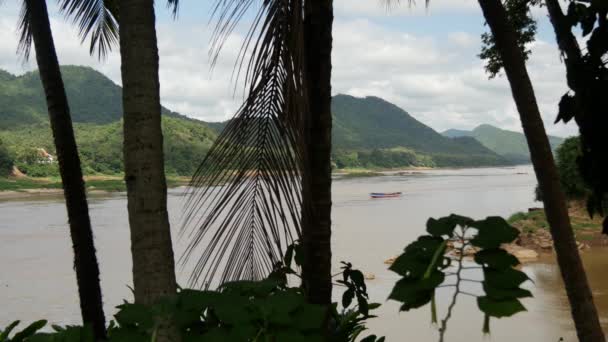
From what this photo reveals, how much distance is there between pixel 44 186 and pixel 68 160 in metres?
53.2

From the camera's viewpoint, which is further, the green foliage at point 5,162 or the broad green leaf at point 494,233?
the green foliage at point 5,162

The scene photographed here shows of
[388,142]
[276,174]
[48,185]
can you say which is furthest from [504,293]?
[388,142]

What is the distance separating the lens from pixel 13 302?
13.9 metres

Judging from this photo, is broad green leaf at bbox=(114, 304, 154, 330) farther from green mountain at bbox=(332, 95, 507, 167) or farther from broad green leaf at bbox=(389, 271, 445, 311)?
green mountain at bbox=(332, 95, 507, 167)

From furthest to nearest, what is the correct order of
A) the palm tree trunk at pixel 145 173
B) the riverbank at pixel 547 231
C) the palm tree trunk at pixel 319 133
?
1. the riverbank at pixel 547 231
2. the palm tree trunk at pixel 319 133
3. the palm tree trunk at pixel 145 173

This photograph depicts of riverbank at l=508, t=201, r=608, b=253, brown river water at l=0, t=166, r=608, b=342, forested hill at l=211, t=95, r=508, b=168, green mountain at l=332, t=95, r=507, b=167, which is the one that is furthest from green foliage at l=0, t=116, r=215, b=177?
green mountain at l=332, t=95, r=507, b=167

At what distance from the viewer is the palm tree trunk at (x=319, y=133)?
173 cm

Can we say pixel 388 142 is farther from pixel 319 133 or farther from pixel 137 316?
pixel 137 316

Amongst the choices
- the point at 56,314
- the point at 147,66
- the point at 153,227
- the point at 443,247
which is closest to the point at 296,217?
the point at 153,227

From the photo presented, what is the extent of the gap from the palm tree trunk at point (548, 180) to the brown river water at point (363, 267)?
1131mm

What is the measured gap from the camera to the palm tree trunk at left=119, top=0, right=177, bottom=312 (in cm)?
138

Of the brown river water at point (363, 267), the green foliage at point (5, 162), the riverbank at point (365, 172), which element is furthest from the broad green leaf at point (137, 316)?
the riverbank at point (365, 172)

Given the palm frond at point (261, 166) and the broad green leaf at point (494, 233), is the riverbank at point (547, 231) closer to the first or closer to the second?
the palm frond at point (261, 166)

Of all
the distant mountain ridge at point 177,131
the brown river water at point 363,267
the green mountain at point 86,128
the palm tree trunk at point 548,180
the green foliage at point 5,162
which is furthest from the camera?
the distant mountain ridge at point 177,131
